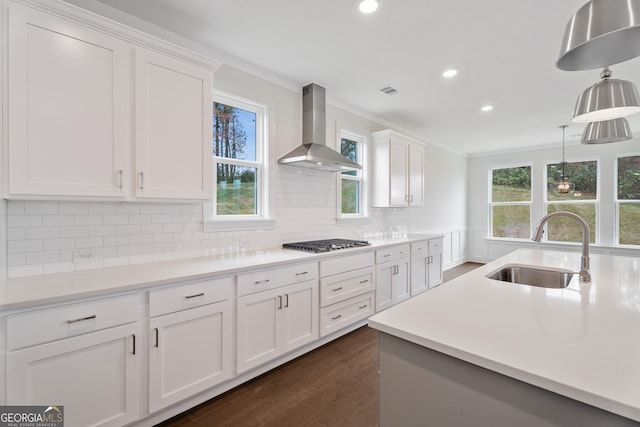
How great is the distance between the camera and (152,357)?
168 centimetres

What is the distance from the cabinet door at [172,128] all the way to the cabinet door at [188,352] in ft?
2.75

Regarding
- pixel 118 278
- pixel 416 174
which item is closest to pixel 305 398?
pixel 118 278

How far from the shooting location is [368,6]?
1.97 meters

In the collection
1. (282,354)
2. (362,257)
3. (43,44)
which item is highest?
(43,44)

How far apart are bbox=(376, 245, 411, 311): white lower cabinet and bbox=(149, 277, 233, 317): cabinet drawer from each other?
1912mm

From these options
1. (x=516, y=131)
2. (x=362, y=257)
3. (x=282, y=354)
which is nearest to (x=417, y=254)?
(x=362, y=257)

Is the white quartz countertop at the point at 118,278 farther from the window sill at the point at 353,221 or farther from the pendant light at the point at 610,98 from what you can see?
the pendant light at the point at 610,98

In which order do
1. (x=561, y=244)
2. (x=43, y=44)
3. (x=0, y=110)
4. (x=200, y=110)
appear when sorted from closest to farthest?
1. (x=0, y=110)
2. (x=43, y=44)
3. (x=200, y=110)
4. (x=561, y=244)

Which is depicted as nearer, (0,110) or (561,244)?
(0,110)

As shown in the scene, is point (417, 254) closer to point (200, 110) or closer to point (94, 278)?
point (200, 110)

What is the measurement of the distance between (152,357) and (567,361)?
1.93m

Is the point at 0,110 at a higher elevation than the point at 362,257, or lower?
higher

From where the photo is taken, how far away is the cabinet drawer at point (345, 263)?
2705mm

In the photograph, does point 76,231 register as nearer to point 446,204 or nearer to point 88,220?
point 88,220
